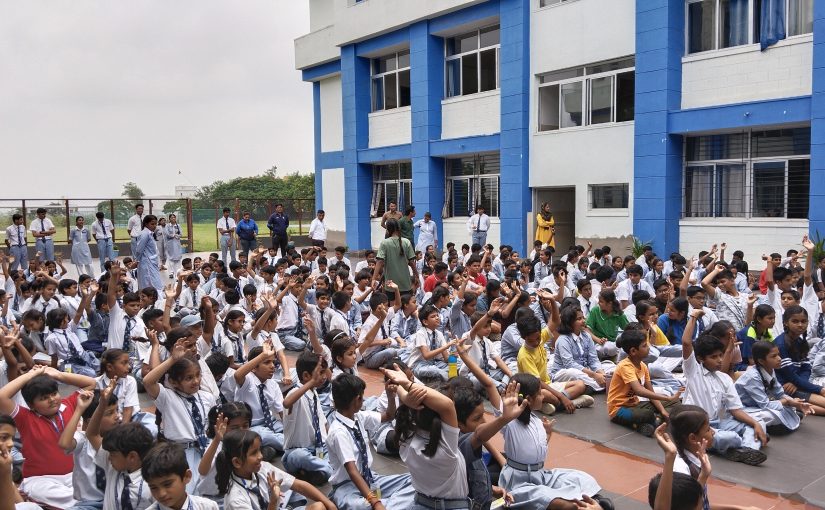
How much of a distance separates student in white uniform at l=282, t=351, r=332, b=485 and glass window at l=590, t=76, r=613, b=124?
11.7 metres

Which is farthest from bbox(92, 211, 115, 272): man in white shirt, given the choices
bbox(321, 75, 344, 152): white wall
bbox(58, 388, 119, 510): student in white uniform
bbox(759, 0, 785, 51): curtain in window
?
bbox(759, 0, 785, 51): curtain in window

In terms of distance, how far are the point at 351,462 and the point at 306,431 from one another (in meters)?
0.89

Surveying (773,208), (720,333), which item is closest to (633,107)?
(773,208)

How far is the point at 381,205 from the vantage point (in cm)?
2128

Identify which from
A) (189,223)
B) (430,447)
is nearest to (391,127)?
(189,223)

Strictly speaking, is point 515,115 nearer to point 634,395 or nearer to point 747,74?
point 747,74

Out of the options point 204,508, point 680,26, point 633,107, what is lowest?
point 204,508

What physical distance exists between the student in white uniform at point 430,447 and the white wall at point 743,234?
10.6 meters

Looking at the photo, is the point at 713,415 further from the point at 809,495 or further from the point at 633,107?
the point at 633,107

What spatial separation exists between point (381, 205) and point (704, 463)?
18.4m

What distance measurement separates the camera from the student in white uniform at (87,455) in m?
3.79

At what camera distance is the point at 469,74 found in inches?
710

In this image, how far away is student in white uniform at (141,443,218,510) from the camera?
3037 millimetres

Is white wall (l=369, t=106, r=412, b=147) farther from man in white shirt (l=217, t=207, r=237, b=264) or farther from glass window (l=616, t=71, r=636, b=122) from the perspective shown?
glass window (l=616, t=71, r=636, b=122)
